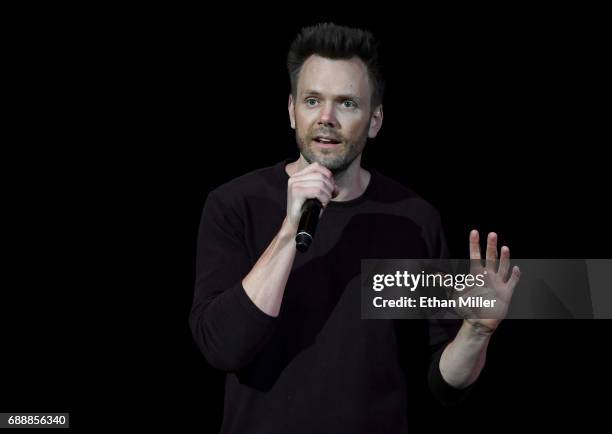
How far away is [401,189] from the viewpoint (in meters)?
2.63

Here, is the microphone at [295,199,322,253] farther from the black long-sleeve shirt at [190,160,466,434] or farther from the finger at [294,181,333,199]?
the black long-sleeve shirt at [190,160,466,434]

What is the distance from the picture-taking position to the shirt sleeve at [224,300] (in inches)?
83.2

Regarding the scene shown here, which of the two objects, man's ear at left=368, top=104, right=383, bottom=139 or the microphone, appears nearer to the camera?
the microphone

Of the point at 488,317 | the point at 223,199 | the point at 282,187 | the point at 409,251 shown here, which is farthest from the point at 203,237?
the point at 488,317

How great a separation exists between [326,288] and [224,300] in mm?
348

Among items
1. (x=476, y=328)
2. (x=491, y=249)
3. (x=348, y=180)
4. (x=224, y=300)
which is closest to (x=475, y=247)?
(x=491, y=249)

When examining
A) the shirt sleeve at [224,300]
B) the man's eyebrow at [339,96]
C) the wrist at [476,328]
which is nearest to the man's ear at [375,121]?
the man's eyebrow at [339,96]

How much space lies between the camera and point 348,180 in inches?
98.4

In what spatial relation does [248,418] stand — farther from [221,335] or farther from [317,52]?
[317,52]

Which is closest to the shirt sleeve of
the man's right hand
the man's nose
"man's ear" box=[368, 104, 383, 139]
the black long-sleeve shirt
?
the black long-sleeve shirt

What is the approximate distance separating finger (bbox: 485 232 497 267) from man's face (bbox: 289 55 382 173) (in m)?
0.46

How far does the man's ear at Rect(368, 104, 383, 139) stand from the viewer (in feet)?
8.33

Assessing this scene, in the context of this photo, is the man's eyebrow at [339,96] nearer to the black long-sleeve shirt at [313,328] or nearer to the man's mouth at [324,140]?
the man's mouth at [324,140]

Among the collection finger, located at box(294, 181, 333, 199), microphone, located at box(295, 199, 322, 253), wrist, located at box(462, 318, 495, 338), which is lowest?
wrist, located at box(462, 318, 495, 338)
